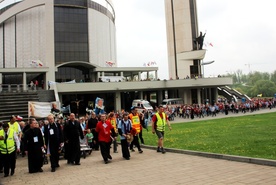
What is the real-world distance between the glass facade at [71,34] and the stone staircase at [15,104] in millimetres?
17544

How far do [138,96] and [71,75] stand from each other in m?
12.9

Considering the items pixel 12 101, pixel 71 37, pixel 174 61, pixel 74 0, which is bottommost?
pixel 12 101

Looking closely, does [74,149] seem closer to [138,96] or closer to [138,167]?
[138,167]

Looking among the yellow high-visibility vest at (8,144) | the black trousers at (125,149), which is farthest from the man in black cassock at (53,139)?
the black trousers at (125,149)

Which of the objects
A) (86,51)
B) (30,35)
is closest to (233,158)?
(86,51)

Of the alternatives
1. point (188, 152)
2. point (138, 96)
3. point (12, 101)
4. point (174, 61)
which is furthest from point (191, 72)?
point (188, 152)

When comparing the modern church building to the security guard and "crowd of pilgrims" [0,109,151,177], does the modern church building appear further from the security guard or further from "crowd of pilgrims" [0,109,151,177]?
the security guard

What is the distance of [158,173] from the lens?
7414mm

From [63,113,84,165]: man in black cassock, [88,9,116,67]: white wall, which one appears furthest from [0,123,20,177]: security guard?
[88,9,116,67]: white wall

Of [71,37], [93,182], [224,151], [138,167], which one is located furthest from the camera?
[71,37]

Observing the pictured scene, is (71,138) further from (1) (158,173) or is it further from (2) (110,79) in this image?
(2) (110,79)

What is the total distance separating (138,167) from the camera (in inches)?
334

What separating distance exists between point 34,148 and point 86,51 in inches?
1686

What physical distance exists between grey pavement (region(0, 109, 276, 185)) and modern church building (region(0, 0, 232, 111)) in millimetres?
31077
